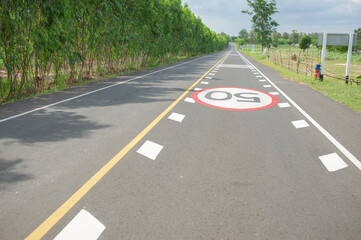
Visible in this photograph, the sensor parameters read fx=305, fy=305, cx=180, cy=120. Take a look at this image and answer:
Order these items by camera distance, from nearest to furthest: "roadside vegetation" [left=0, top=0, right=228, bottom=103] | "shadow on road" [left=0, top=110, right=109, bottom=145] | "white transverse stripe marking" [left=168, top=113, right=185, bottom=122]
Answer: "shadow on road" [left=0, top=110, right=109, bottom=145] → "white transverse stripe marking" [left=168, top=113, right=185, bottom=122] → "roadside vegetation" [left=0, top=0, right=228, bottom=103]

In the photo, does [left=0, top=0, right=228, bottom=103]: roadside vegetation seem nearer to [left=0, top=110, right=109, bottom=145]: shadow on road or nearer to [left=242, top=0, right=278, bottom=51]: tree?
[left=0, top=110, right=109, bottom=145]: shadow on road

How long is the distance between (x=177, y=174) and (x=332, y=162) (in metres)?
2.40

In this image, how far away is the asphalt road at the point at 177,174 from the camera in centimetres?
289

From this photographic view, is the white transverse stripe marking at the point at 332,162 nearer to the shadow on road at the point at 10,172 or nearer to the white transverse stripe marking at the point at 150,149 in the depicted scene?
the white transverse stripe marking at the point at 150,149

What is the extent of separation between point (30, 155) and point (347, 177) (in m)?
4.50

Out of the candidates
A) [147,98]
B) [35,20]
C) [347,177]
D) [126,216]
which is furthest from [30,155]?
[35,20]

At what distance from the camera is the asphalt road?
9.48ft

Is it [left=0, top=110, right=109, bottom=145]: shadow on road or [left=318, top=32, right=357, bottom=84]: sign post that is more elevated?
[left=318, top=32, right=357, bottom=84]: sign post

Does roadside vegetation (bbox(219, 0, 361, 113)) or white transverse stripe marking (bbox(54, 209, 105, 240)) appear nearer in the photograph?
white transverse stripe marking (bbox(54, 209, 105, 240))

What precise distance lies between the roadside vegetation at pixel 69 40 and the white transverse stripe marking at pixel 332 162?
853cm

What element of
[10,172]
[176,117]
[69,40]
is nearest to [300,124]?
[176,117]

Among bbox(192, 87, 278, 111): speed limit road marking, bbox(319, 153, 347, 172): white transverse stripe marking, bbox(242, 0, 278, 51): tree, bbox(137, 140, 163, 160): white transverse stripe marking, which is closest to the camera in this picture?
bbox(319, 153, 347, 172): white transverse stripe marking

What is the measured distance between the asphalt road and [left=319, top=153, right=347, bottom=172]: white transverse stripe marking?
0.05 feet

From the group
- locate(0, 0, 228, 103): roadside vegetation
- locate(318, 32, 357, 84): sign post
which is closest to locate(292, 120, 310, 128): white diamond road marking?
locate(0, 0, 228, 103): roadside vegetation
